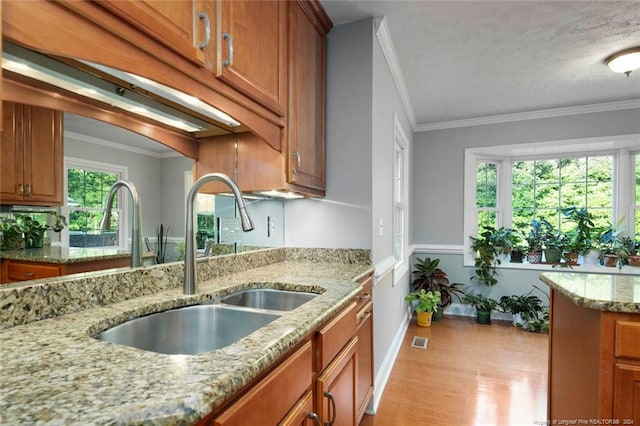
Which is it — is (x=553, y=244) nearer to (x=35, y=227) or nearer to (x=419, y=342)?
(x=419, y=342)

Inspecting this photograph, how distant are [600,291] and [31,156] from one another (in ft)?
6.89

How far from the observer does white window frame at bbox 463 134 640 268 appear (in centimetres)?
360

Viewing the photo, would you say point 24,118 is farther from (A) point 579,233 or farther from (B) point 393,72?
(A) point 579,233

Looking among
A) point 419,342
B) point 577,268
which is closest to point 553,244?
point 577,268

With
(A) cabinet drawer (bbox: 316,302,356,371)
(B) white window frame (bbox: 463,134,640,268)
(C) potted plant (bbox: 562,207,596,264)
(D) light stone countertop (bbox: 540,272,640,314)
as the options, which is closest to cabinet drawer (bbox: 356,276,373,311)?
(A) cabinet drawer (bbox: 316,302,356,371)

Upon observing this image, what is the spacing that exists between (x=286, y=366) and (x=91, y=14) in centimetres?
99

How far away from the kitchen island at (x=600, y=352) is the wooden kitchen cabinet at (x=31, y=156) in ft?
6.20

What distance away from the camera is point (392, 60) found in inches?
101

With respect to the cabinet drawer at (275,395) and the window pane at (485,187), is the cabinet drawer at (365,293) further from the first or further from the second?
the window pane at (485,187)

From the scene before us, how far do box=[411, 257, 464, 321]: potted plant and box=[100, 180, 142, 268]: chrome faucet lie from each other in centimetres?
347

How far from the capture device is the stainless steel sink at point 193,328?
101 centimetres

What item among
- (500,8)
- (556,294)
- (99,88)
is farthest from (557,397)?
(99,88)

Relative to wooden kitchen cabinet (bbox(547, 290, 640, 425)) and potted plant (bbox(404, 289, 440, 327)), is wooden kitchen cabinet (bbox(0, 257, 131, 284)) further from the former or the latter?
potted plant (bbox(404, 289, 440, 327))

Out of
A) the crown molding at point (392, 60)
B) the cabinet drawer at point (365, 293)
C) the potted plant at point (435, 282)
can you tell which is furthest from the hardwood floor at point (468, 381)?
the crown molding at point (392, 60)
